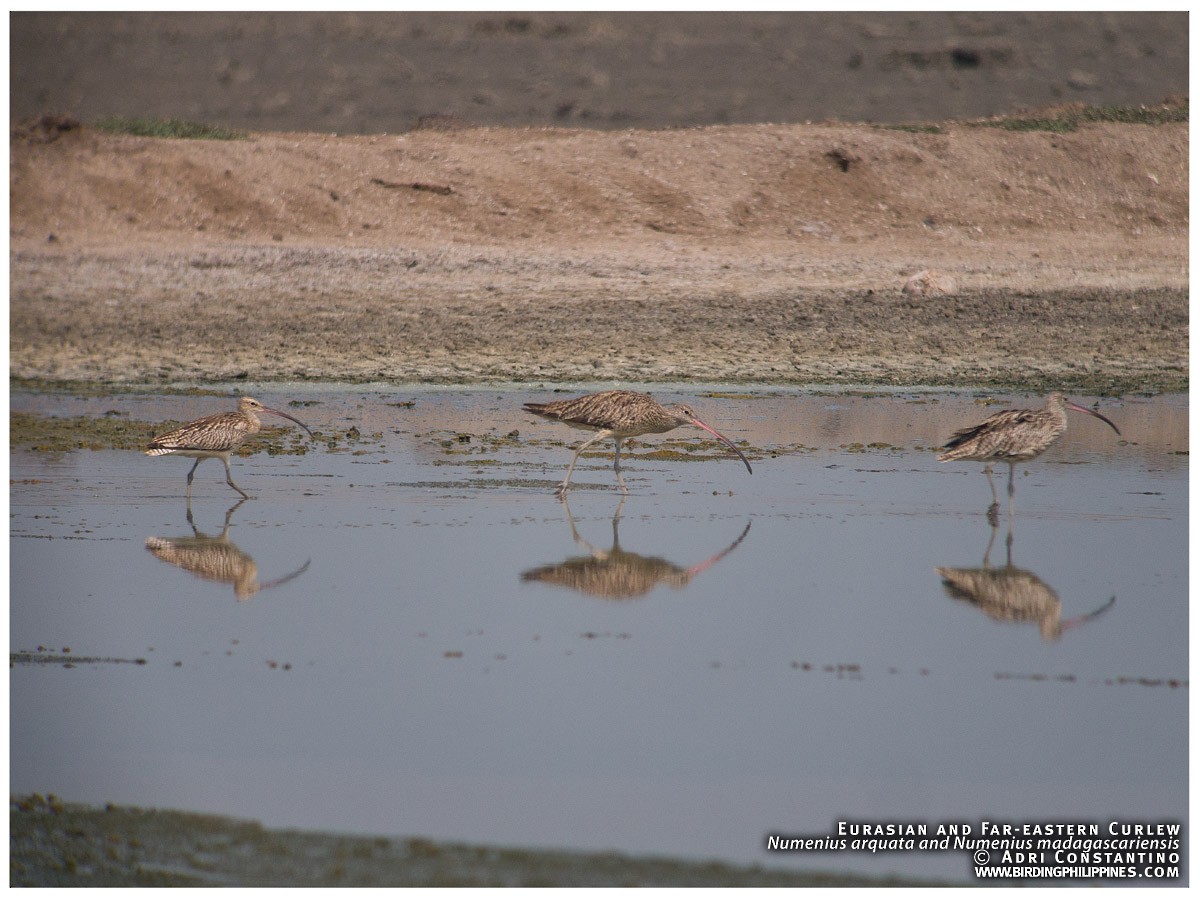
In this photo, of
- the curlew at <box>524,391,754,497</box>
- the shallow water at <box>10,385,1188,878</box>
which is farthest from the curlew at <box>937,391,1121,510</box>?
the curlew at <box>524,391,754,497</box>

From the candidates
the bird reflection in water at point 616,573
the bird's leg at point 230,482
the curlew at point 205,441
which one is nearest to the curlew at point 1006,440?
the bird reflection in water at point 616,573

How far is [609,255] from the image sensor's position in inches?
853

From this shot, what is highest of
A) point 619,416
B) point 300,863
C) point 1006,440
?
point 619,416

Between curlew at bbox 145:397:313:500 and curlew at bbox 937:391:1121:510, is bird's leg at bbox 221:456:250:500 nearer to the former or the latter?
curlew at bbox 145:397:313:500

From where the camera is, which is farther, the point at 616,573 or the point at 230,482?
the point at 230,482

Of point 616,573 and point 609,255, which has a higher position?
point 609,255

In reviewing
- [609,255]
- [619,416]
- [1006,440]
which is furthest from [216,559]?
[609,255]

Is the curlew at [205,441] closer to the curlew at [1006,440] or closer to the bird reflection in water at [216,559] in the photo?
the bird reflection in water at [216,559]

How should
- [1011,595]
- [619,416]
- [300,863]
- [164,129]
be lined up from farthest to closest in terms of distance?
[164,129] < [619,416] < [1011,595] < [300,863]

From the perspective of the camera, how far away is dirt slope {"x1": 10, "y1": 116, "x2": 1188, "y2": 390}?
17.1 meters

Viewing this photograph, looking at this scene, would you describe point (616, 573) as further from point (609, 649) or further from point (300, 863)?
point (300, 863)

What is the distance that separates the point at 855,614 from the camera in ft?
22.8

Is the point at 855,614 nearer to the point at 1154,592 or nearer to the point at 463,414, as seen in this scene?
the point at 1154,592

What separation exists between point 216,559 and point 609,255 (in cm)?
1397
